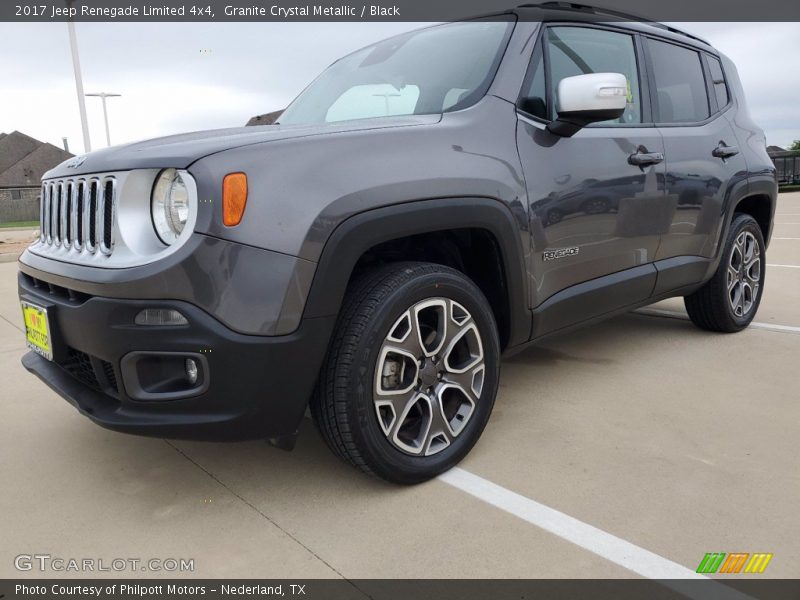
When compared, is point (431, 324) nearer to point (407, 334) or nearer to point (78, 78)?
point (407, 334)

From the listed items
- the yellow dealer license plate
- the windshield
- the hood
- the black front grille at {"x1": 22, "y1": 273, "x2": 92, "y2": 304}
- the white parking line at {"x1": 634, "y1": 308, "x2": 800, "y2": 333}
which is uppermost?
the windshield

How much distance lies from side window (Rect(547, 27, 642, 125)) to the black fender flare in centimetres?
72

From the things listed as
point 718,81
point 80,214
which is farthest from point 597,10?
point 80,214

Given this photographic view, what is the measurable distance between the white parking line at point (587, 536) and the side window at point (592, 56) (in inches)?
63.3

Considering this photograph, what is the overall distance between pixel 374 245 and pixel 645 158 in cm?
174

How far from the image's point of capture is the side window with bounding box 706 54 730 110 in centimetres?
411

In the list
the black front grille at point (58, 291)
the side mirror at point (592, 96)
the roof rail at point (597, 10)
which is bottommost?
the black front grille at point (58, 291)

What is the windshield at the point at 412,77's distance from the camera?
2727 millimetres

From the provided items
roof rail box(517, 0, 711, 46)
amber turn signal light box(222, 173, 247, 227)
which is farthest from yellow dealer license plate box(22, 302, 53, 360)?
roof rail box(517, 0, 711, 46)

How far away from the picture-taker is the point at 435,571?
1.87m

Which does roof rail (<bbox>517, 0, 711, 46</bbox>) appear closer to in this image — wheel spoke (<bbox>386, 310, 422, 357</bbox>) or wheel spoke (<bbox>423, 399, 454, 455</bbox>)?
wheel spoke (<bbox>386, 310, 422, 357</bbox>)

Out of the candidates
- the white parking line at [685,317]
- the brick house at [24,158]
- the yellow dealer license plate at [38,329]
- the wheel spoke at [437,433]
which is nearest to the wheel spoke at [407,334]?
the wheel spoke at [437,433]

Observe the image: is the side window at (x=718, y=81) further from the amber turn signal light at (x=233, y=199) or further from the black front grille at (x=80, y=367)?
the black front grille at (x=80, y=367)

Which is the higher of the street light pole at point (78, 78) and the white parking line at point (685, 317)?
the street light pole at point (78, 78)
